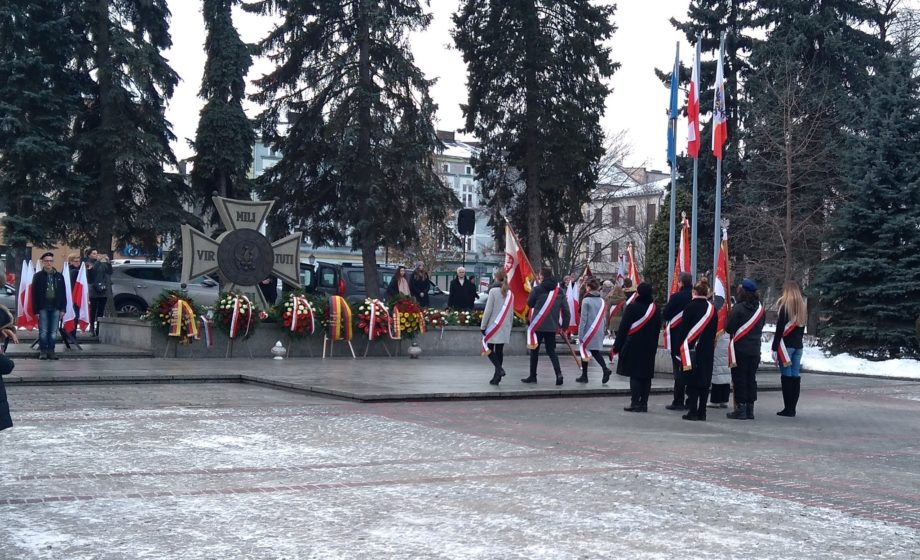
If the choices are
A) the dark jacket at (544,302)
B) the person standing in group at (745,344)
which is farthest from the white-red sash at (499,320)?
the person standing in group at (745,344)

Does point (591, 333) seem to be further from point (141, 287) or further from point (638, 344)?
point (141, 287)

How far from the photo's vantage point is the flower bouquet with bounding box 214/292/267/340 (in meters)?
20.8

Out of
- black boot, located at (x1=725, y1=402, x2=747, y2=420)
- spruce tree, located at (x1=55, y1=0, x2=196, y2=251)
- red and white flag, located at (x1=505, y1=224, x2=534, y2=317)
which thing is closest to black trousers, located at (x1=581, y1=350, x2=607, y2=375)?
red and white flag, located at (x1=505, y1=224, x2=534, y2=317)

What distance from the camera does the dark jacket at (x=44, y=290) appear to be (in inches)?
721

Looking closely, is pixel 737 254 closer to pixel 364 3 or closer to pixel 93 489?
pixel 364 3

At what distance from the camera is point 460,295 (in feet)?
84.4

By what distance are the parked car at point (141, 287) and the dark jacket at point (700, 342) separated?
18027mm

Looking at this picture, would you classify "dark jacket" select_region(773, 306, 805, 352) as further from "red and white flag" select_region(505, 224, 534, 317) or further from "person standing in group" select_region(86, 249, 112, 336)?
"person standing in group" select_region(86, 249, 112, 336)

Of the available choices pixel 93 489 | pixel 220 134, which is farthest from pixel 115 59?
pixel 93 489

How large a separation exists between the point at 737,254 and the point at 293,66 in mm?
17658

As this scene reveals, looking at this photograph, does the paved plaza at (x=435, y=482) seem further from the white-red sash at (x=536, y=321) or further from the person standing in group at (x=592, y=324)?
the person standing in group at (x=592, y=324)

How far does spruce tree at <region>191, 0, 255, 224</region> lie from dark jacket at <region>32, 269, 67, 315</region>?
17.3 m

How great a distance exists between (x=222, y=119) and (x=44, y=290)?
→ 1833 cm

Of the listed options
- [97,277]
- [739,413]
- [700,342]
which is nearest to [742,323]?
[700,342]
